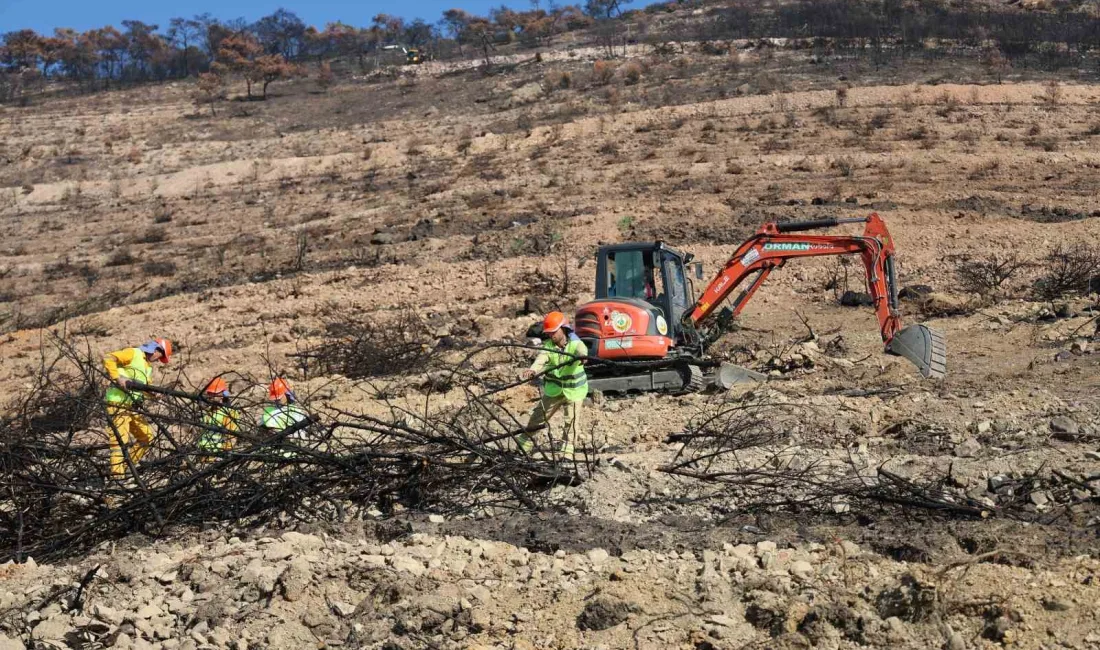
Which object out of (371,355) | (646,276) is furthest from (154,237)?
(646,276)

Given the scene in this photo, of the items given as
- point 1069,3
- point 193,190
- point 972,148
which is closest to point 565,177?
point 972,148

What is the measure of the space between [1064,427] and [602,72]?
30.7m

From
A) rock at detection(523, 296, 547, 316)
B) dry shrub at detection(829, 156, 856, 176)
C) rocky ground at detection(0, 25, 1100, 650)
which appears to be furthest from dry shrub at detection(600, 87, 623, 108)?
rock at detection(523, 296, 547, 316)

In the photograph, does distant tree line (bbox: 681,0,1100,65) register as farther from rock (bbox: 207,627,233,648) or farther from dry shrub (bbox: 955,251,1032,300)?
rock (bbox: 207,627,233,648)

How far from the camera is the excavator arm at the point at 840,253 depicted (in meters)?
12.0

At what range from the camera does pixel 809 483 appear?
23.6ft

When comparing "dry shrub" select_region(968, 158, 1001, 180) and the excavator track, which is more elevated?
"dry shrub" select_region(968, 158, 1001, 180)

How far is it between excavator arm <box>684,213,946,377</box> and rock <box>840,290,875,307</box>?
10.2 ft

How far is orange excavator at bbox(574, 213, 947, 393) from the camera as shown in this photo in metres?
11.9

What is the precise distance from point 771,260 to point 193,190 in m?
23.1

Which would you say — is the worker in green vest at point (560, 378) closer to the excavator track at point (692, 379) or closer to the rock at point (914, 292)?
the excavator track at point (692, 379)

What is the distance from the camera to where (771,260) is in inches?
523

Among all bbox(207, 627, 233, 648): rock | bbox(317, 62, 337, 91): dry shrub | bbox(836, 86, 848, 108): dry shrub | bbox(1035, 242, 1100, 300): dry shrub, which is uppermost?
bbox(317, 62, 337, 91): dry shrub

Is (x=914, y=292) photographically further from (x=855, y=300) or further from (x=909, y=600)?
(x=909, y=600)
